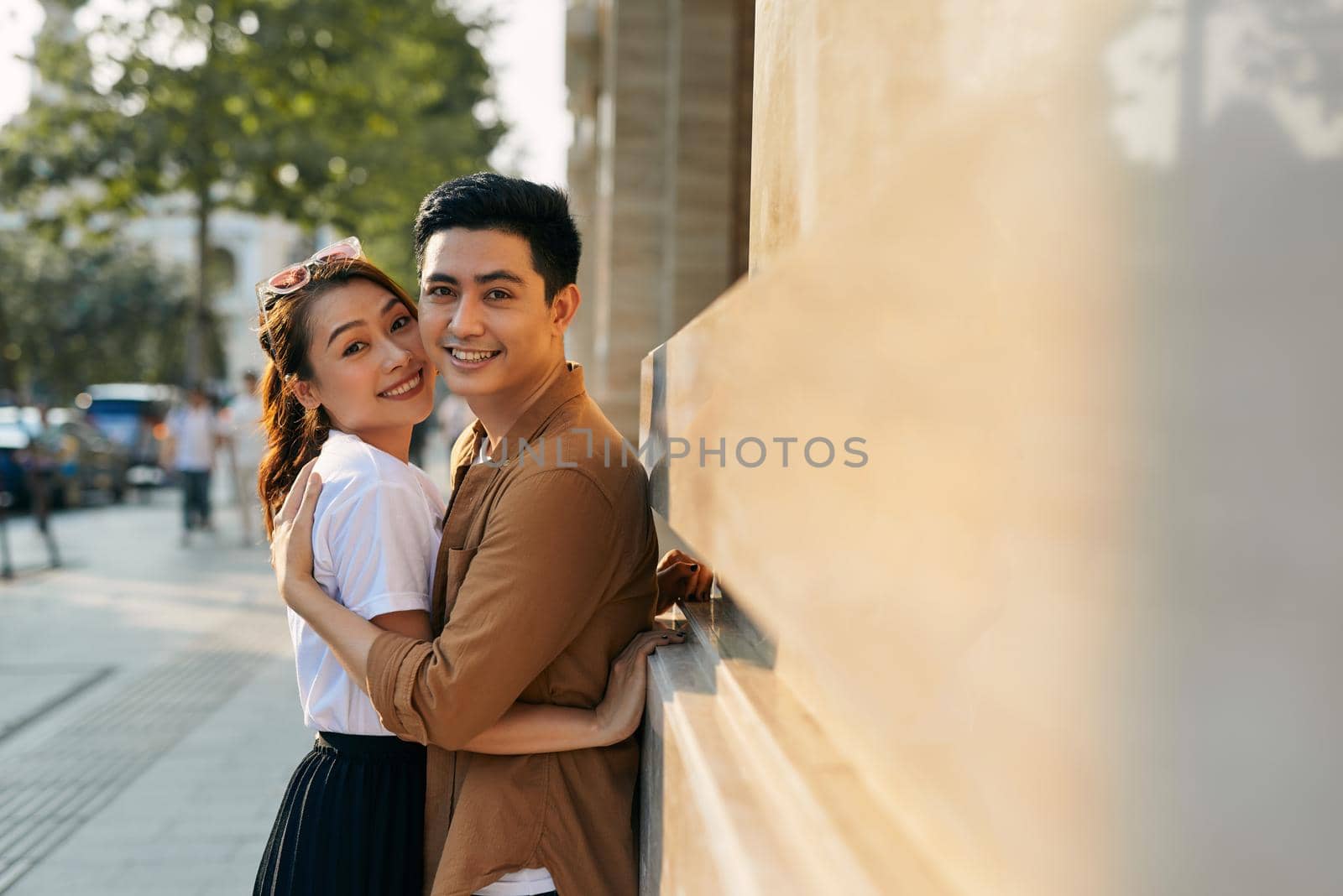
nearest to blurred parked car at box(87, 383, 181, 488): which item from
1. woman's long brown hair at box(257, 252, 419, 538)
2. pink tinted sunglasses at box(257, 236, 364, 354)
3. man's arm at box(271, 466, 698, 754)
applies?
woman's long brown hair at box(257, 252, 419, 538)

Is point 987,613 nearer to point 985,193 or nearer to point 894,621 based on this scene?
point 894,621

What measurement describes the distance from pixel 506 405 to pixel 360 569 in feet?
1.29

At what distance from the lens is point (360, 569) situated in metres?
2.10

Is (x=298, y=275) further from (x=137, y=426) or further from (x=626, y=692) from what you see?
(x=137, y=426)

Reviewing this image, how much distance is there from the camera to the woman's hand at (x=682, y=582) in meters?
2.50

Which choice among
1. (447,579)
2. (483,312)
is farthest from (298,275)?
(447,579)

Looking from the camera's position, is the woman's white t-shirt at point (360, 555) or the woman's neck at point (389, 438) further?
the woman's neck at point (389, 438)

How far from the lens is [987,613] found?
0.79m

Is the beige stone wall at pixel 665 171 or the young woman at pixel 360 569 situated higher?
the beige stone wall at pixel 665 171

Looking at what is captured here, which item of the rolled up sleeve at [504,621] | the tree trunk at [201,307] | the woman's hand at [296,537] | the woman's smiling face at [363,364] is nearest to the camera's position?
the rolled up sleeve at [504,621]

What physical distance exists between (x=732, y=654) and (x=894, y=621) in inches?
32.3

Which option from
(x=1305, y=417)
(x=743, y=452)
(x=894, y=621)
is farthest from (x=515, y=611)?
(x=1305, y=417)

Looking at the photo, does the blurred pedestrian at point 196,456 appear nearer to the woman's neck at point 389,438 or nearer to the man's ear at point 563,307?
the woman's neck at point 389,438

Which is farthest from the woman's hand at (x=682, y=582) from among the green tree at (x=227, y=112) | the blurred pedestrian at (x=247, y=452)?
the green tree at (x=227, y=112)
